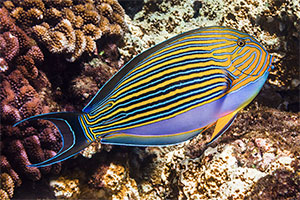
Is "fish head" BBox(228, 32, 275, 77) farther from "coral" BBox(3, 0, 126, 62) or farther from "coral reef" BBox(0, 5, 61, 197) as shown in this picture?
"coral reef" BBox(0, 5, 61, 197)

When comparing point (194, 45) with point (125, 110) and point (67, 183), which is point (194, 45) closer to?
point (125, 110)

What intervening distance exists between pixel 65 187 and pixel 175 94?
8.62ft

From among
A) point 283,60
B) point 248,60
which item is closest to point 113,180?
point 248,60

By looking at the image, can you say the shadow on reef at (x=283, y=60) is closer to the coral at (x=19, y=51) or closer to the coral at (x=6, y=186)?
the coral at (x=19, y=51)

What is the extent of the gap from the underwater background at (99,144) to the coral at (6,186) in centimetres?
1

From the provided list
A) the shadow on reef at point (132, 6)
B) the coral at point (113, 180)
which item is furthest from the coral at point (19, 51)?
the shadow on reef at point (132, 6)

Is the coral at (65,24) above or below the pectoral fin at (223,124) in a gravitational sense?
above

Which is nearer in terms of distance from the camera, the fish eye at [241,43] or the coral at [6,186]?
the fish eye at [241,43]

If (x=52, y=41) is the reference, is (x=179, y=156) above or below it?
below

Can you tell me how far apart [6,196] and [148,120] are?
8.08 ft

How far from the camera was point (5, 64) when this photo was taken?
2758mm

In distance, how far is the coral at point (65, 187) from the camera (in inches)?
123

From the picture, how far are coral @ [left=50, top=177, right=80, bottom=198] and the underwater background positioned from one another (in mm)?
14

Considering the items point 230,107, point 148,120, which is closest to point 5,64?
point 148,120
